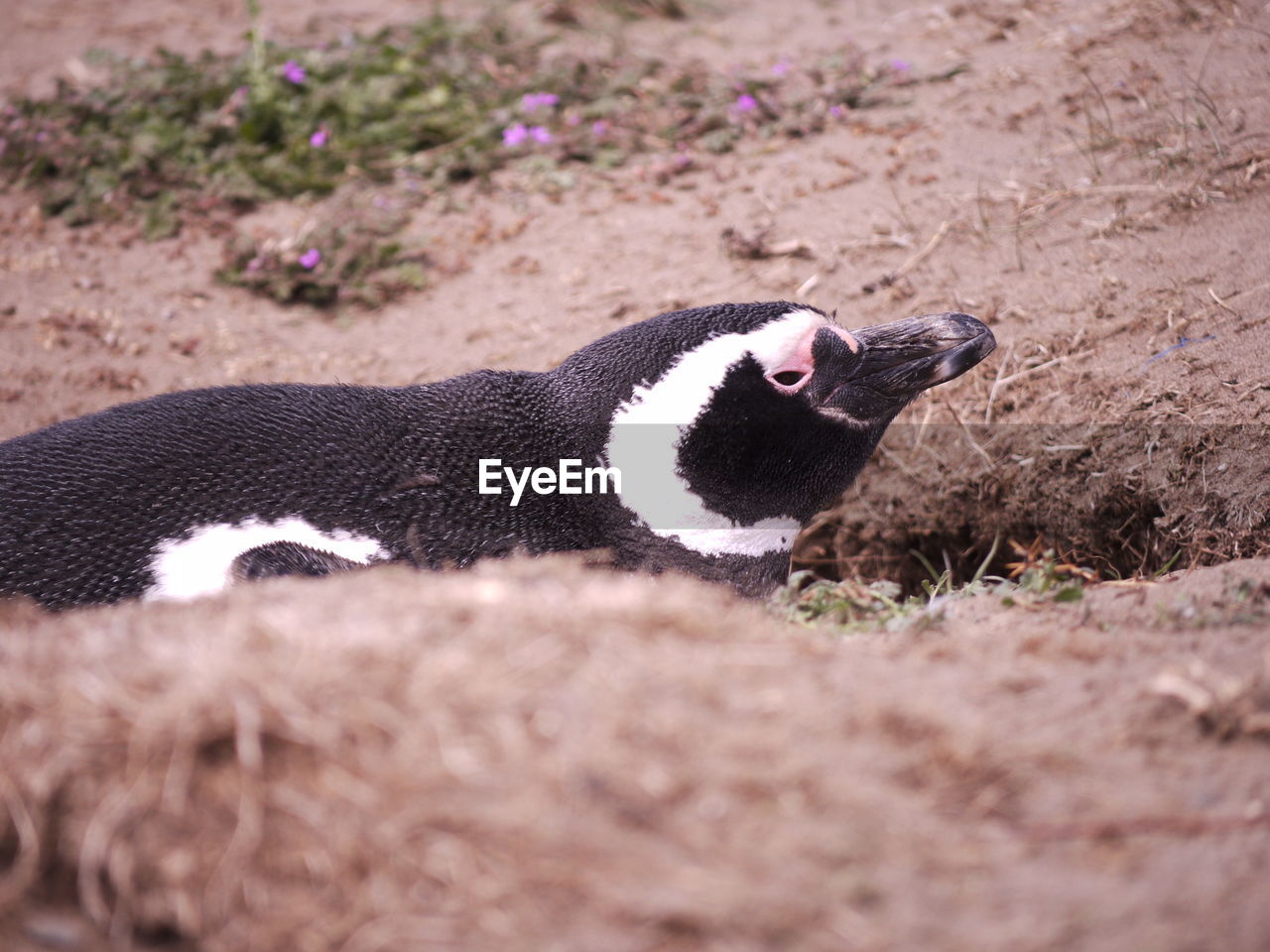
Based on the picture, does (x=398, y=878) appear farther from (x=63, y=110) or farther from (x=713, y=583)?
(x=63, y=110)

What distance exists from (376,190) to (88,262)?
1339 mm

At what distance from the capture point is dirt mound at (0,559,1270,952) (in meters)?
1.09

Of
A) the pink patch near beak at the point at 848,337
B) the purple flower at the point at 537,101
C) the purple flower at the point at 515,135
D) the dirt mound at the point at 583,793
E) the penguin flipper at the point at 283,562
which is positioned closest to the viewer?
the dirt mound at the point at 583,793

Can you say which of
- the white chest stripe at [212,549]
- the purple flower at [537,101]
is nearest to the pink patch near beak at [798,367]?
the white chest stripe at [212,549]

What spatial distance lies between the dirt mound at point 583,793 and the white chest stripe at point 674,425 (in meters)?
1.12

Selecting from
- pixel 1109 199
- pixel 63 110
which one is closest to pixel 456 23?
pixel 63 110

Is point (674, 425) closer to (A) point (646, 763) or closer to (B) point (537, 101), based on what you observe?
(A) point (646, 763)

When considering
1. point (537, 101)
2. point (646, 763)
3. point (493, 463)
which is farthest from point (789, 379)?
point (537, 101)

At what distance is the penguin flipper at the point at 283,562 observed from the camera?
78.0 inches

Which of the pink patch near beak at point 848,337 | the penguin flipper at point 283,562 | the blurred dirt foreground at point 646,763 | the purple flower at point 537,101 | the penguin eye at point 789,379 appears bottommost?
the purple flower at point 537,101

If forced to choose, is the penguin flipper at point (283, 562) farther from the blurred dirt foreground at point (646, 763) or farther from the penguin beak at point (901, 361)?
the penguin beak at point (901, 361)

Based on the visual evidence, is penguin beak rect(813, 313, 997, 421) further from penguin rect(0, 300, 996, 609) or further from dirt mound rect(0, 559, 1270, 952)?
dirt mound rect(0, 559, 1270, 952)

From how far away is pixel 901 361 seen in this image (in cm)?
279

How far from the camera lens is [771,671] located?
134cm
